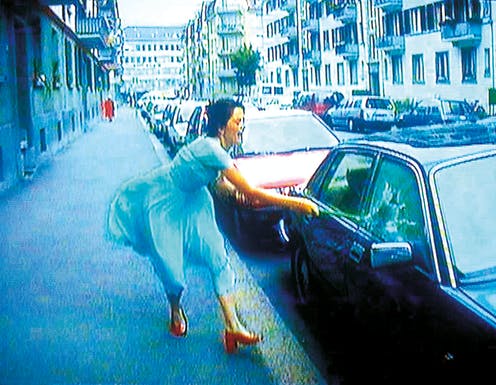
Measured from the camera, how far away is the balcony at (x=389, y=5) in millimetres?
3420

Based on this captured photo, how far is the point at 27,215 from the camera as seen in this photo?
3803 millimetres

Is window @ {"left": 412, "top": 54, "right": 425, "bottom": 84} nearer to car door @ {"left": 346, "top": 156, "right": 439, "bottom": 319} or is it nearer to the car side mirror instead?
car door @ {"left": 346, "top": 156, "right": 439, "bottom": 319}

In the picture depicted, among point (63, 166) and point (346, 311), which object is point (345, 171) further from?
point (63, 166)

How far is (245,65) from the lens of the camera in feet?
11.8

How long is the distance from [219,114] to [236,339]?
0.73 metres

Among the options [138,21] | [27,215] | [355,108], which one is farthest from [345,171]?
[27,215]

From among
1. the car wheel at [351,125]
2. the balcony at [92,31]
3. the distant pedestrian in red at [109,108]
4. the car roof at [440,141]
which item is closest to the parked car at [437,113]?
the car roof at [440,141]

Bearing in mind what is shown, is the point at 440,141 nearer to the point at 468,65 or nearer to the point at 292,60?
the point at 468,65

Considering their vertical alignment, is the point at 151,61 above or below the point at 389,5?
below

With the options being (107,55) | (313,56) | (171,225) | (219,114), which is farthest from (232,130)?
(107,55)

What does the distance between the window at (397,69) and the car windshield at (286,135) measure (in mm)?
→ 380

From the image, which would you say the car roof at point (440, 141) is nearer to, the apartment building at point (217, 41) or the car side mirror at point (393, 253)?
the car side mirror at point (393, 253)

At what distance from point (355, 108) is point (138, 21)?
0.88 meters

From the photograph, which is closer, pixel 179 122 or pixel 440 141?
pixel 440 141
